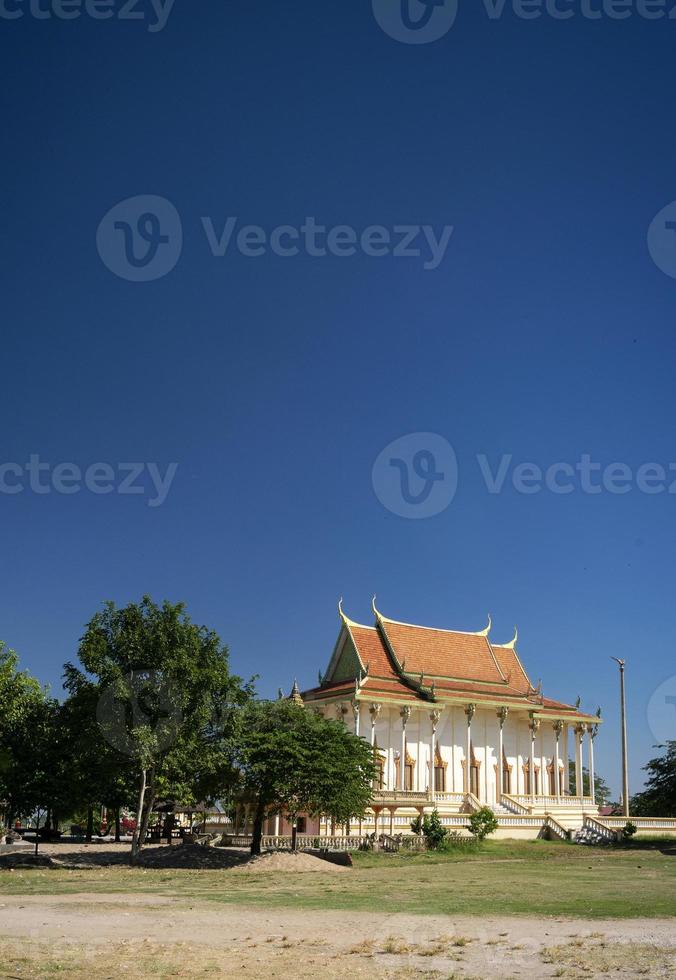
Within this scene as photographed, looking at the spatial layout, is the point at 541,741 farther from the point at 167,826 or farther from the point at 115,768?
the point at 115,768

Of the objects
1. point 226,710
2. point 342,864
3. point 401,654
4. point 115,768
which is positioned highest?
point 401,654

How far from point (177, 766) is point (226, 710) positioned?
2.62 metres

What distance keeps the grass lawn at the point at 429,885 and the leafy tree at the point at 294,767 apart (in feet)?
8.79

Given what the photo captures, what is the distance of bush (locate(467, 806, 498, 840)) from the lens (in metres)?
45.6

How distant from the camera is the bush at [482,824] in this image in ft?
150

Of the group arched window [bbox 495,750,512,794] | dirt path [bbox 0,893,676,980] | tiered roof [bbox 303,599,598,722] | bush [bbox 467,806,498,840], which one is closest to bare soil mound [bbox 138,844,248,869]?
dirt path [bbox 0,893,676,980]

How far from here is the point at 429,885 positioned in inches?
1017

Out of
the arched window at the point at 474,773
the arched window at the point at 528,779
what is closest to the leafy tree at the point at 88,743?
the arched window at the point at 474,773

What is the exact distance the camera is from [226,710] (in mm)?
35062

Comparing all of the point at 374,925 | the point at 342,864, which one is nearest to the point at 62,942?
the point at 374,925

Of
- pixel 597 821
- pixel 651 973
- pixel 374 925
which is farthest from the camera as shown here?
pixel 597 821

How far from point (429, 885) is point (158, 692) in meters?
12.1

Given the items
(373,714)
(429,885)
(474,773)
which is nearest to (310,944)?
(429,885)

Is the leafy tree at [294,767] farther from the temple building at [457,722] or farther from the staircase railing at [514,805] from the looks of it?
the staircase railing at [514,805]
